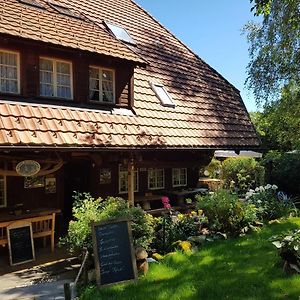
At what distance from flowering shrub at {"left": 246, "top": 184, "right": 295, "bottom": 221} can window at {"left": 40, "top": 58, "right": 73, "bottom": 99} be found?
643cm

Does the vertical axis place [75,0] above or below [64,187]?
above

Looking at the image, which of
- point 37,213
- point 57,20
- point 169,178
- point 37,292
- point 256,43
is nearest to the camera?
point 37,292

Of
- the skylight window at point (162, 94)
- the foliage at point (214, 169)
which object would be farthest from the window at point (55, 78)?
the foliage at point (214, 169)

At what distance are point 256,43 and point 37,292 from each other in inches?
647

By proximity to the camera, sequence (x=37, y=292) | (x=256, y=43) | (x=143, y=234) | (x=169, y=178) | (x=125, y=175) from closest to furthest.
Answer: (x=37, y=292)
(x=143, y=234)
(x=125, y=175)
(x=169, y=178)
(x=256, y=43)

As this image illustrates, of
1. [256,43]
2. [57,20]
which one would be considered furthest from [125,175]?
[256,43]

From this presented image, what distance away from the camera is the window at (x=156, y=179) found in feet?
43.7

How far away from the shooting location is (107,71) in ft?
36.6

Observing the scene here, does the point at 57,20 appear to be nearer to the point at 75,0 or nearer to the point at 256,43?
the point at 75,0

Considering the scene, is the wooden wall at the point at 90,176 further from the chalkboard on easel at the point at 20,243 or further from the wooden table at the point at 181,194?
the chalkboard on easel at the point at 20,243

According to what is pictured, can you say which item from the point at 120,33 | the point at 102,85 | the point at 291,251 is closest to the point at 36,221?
the point at 102,85

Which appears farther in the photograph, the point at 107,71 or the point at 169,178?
the point at 169,178

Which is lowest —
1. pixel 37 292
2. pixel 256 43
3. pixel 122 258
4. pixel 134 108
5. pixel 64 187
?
pixel 37 292

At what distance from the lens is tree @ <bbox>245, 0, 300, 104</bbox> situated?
17.7 meters
